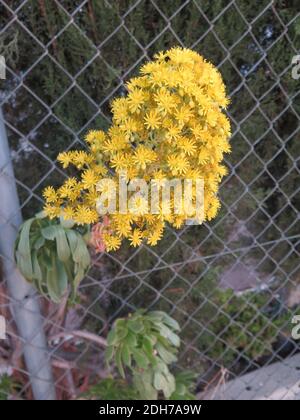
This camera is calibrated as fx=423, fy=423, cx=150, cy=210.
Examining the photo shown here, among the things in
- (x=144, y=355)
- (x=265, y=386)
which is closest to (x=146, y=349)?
(x=144, y=355)

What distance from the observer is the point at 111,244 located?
25.9 inches

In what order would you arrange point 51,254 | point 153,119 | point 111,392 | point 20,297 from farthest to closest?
point 111,392
point 20,297
point 51,254
point 153,119

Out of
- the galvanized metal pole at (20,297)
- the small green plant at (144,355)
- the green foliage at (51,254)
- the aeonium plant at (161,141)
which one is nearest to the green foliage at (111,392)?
the small green plant at (144,355)

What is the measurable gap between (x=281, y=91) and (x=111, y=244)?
850mm

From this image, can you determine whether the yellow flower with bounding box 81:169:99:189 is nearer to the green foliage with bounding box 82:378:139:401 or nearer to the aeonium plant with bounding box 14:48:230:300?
the aeonium plant with bounding box 14:48:230:300

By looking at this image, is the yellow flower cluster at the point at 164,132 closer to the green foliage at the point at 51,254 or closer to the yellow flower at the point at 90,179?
the yellow flower at the point at 90,179

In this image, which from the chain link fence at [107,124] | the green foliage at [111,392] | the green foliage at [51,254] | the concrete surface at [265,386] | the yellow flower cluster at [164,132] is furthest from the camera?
the concrete surface at [265,386]

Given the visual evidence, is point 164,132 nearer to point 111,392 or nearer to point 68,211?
point 68,211

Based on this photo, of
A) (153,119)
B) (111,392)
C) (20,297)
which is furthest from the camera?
(111,392)

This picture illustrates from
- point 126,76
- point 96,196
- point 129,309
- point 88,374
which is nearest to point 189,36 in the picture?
point 126,76

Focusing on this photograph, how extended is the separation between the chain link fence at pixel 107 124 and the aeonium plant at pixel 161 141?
34 centimetres

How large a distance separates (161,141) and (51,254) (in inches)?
16.1

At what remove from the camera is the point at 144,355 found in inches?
40.0

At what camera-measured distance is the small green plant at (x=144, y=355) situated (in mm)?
1021
